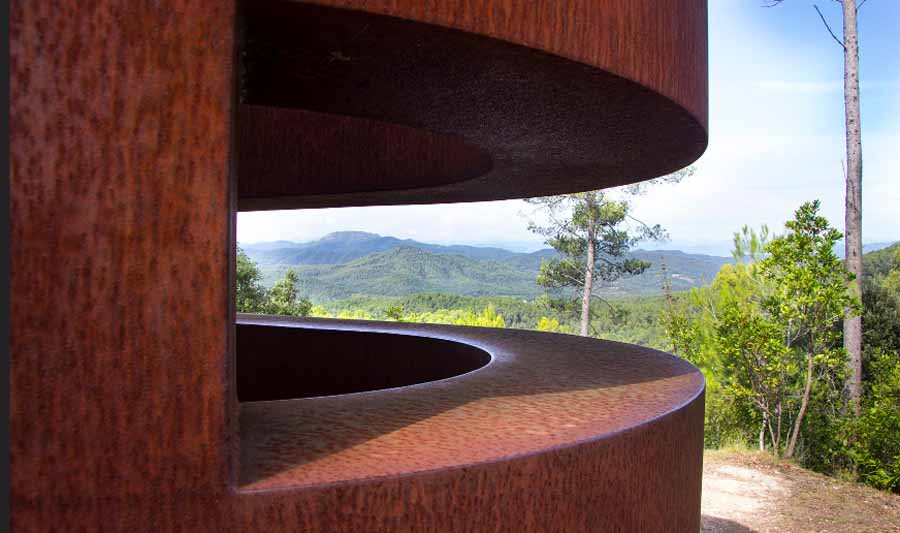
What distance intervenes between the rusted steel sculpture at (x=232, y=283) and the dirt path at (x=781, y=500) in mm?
7924

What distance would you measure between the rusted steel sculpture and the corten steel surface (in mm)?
11

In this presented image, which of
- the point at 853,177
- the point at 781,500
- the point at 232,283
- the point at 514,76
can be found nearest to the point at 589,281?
the point at 853,177

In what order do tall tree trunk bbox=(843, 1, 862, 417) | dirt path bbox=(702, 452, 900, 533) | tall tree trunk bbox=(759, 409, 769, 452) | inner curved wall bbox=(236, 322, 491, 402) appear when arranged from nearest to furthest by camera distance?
inner curved wall bbox=(236, 322, 491, 402) < dirt path bbox=(702, 452, 900, 533) < tall tree trunk bbox=(759, 409, 769, 452) < tall tree trunk bbox=(843, 1, 862, 417)

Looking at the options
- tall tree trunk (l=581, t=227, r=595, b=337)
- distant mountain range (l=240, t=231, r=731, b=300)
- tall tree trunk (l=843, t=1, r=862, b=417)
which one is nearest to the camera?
tall tree trunk (l=843, t=1, r=862, b=417)

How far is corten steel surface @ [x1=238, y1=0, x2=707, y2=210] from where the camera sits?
1.84m

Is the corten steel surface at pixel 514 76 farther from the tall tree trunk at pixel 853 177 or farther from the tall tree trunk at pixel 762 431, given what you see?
the tall tree trunk at pixel 853 177

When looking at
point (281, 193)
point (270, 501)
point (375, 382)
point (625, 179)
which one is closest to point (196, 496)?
point (270, 501)

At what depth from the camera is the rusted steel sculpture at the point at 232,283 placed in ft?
4.60

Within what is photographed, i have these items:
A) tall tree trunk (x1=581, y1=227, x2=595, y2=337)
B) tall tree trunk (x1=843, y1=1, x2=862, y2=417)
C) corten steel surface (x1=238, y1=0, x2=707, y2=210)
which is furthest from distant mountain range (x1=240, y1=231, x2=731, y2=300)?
corten steel surface (x1=238, y1=0, x2=707, y2=210)

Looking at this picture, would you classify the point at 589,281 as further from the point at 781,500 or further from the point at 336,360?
the point at 336,360

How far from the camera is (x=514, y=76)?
2250 millimetres

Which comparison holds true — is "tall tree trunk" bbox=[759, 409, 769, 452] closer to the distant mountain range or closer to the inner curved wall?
the inner curved wall

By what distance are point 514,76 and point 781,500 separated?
10.4m

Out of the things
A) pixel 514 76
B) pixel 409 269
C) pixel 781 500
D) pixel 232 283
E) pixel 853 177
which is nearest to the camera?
pixel 232 283
